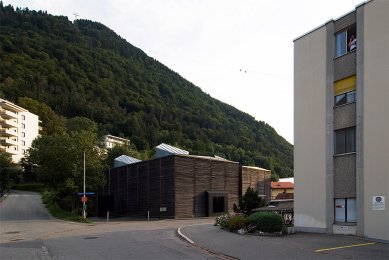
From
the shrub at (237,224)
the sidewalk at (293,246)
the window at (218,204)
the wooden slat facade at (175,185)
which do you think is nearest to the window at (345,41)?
the sidewalk at (293,246)

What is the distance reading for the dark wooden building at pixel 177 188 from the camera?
46.6 metres

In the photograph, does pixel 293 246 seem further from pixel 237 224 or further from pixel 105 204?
pixel 105 204

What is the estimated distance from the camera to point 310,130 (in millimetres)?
23094

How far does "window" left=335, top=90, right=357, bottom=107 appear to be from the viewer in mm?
20984

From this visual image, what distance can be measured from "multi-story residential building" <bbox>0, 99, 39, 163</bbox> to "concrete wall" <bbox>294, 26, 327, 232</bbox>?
3512 inches

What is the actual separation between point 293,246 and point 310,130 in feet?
26.4

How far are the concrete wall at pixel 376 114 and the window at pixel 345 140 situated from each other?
1.16 metres

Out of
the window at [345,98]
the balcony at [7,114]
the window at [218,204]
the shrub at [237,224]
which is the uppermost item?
the balcony at [7,114]

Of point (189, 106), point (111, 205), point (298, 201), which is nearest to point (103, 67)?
point (189, 106)

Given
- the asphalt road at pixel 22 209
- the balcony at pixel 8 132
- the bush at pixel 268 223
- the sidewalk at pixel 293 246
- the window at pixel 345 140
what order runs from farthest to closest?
1. the balcony at pixel 8 132
2. the asphalt road at pixel 22 209
3. the bush at pixel 268 223
4. the window at pixel 345 140
5. the sidewalk at pixel 293 246

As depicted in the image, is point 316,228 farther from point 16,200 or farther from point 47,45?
point 47,45

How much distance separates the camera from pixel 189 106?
13925cm

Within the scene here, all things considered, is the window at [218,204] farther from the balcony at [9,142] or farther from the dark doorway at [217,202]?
the balcony at [9,142]

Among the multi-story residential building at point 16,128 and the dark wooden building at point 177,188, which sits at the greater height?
the multi-story residential building at point 16,128
